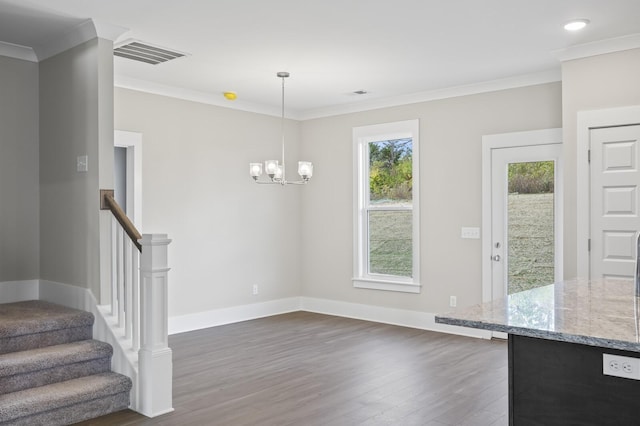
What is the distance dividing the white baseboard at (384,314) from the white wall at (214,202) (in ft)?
1.27

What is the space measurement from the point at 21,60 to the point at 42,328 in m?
2.29

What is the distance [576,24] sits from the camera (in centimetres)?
392

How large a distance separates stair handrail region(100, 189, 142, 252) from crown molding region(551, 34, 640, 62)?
362 centimetres

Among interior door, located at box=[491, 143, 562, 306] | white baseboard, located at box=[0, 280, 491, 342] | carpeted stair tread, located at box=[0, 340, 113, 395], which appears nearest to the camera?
carpeted stair tread, located at box=[0, 340, 113, 395]

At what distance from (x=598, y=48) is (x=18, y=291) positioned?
5071mm

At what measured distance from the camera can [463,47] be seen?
4477 mm

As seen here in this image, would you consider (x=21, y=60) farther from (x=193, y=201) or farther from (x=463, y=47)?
(x=463, y=47)

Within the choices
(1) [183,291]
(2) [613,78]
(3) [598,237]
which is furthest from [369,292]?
(2) [613,78]

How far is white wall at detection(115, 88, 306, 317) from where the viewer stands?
5734 mm

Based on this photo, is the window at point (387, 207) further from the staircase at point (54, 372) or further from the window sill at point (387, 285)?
the staircase at point (54, 372)

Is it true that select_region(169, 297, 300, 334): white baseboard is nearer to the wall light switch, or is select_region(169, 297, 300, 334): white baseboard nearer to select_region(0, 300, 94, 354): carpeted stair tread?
select_region(0, 300, 94, 354): carpeted stair tread

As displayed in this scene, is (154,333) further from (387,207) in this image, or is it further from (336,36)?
(387,207)

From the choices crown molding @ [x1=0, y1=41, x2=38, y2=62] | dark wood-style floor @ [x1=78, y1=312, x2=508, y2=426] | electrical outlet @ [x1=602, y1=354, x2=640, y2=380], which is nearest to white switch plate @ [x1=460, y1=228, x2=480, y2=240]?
dark wood-style floor @ [x1=78, y1=312, x2=508, y2=426]

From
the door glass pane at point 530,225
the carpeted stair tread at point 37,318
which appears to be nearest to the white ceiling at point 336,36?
the door glass pane at point 530,225
